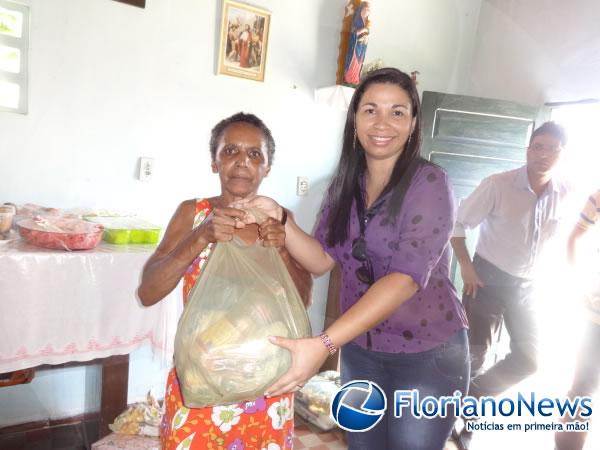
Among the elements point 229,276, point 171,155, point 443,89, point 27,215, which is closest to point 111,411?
point 27,215

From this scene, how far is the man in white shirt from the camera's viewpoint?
4.30 feet

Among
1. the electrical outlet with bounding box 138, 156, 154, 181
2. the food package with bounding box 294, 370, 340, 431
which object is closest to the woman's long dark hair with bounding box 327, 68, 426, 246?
the food package with bounding box 294, 370, 340, 431

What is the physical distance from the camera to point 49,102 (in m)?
1.93

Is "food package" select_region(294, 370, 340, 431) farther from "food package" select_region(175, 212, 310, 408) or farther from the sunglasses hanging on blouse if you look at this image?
"food package" select_region(175, 212, 310, 408)

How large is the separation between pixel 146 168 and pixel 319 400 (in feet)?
4.43

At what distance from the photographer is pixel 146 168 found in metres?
2.13

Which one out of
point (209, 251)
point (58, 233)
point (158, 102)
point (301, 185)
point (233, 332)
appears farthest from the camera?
point (301, 185)

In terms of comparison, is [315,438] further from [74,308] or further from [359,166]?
[359,166]

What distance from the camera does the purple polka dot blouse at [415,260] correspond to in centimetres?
93

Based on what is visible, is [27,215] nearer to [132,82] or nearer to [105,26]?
[132,82]

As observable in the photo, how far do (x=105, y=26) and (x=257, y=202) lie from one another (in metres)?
1.49

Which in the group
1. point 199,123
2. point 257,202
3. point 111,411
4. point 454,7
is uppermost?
point 454,7

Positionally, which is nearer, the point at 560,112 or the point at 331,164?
the point at 560,112

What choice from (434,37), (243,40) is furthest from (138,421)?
(434,37)
